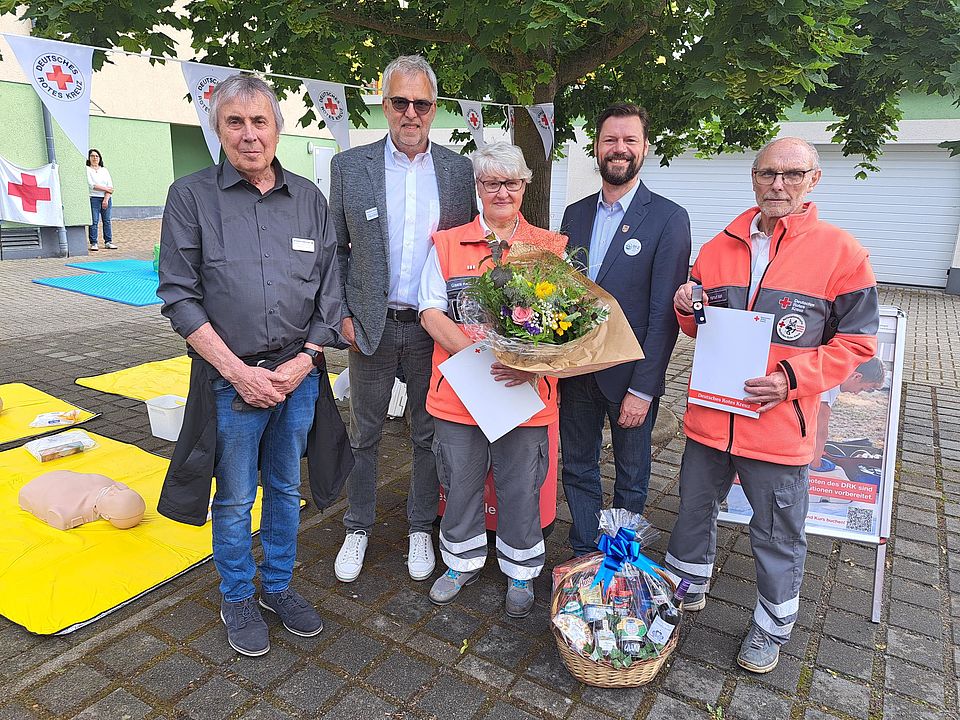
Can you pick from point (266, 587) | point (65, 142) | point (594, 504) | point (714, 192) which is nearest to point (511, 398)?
point (594, 504)

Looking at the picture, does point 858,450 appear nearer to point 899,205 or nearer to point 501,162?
point 501,162

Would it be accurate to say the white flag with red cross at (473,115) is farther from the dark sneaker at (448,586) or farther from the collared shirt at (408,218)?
the dark sneaker at (448,586)

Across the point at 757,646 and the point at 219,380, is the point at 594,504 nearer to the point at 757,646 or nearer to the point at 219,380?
the point at 757,646

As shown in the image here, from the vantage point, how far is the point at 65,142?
47.5 ft

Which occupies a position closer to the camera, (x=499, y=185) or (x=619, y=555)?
(x=619, y=555)

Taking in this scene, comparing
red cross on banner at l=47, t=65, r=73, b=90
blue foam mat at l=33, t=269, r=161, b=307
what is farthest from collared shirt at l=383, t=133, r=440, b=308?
blue foam mat at l=33, t=269, r=161, b=307

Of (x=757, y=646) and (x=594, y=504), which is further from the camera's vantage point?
(x=594, y=504)

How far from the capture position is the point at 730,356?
259cm

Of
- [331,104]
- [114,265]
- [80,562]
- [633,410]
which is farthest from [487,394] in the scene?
[114,265]

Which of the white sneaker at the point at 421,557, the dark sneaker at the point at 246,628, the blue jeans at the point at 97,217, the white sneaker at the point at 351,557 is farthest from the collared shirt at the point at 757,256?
the blue jeans at the point at 97,217

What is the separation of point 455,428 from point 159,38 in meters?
3.48

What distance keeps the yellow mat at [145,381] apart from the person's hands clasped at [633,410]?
3732 millimetres

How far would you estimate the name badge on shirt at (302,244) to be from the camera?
261 cm

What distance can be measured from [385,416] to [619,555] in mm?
1335
